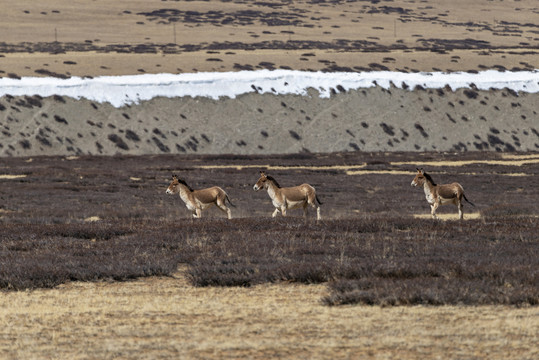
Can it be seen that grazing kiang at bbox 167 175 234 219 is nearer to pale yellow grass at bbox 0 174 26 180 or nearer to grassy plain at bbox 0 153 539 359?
grassy plain at bbox 0 153 539 359

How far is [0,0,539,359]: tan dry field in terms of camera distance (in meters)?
10.8

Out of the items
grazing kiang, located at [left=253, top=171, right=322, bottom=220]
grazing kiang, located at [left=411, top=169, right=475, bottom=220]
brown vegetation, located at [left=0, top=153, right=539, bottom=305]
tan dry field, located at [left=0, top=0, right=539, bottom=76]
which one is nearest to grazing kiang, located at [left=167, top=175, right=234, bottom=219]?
grazing kiang, located at [left=253, top=171, right=322, bottom=220]

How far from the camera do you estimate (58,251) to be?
18.8 metres

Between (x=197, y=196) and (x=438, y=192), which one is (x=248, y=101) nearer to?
(x=438, y=192)

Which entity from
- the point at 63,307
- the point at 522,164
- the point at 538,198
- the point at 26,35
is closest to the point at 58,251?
the point at 63,307

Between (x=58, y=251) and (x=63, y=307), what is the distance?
217 inches

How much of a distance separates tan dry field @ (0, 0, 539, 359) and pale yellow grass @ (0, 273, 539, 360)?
0.09ft

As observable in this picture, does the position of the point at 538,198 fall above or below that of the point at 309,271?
below

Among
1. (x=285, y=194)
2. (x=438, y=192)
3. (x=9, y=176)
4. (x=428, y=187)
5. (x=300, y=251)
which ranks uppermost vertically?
(x=300, y=251)

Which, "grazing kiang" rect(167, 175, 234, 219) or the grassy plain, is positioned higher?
the grassy plain

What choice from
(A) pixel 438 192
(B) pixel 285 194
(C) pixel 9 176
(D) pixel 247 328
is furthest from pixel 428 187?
(C) pixel 9 176

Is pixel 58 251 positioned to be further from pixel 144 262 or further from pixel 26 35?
pixel 26 35

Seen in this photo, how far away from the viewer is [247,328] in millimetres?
11703

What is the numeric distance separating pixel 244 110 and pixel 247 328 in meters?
82.3
